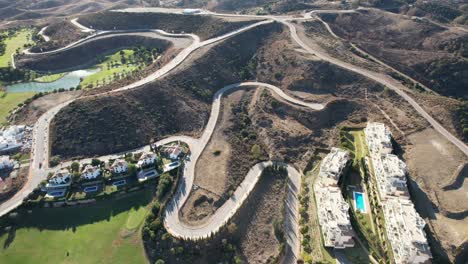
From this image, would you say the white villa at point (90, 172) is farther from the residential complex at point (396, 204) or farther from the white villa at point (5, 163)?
the residential complex at point (396, 204)

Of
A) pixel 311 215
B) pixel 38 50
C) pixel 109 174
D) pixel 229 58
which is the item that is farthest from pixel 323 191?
pixel 38 50

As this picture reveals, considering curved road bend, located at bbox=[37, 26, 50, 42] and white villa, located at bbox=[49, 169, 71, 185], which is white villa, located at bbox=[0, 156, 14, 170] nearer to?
white villa, located at bbox=[49, 169, 71, 185]

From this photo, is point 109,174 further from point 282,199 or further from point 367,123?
point 367,123

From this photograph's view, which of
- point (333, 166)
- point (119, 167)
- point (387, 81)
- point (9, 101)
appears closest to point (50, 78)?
point (9, 101)

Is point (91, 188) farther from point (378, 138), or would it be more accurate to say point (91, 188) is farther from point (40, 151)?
point (378, 138)

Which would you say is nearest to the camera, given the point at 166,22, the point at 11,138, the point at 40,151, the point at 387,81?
the point at 40,151

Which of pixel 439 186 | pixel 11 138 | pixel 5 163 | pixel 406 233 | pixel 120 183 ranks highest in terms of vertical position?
pixel 11 138
